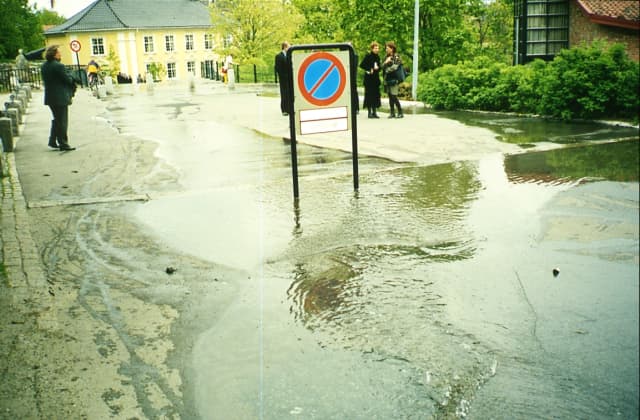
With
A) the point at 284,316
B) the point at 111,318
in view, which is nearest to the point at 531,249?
the point at 284,316

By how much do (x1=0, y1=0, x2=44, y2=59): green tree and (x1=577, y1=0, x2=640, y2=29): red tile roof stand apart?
48.2 m

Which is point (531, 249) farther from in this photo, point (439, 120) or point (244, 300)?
point (439, 120)

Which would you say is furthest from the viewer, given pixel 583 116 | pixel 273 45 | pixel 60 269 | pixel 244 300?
pixel 273 45

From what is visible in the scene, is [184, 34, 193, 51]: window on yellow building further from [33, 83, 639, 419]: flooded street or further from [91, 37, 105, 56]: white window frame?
[33, 83, 639, 419]: flooded street

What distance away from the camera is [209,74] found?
2650 inches

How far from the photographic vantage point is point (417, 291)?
5203 mm

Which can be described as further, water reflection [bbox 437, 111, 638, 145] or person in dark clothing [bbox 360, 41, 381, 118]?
person in dark clothing [bbox 360, 41, 381, 118]

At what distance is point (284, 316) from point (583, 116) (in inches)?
97.9

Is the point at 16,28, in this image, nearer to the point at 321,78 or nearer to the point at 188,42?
the point at 188,42

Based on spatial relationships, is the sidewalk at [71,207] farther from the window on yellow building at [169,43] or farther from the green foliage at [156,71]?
the window on yellow building at [169,43]

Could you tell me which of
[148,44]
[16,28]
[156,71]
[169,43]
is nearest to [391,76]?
[16,28]

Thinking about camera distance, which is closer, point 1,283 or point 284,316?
point 284,316

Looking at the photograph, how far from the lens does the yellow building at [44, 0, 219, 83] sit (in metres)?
79.4

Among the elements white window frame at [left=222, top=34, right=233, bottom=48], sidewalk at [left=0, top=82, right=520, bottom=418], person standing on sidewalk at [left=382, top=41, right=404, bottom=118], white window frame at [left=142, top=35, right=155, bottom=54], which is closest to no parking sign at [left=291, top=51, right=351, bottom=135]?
sidewalk at [left=0, top=82, right=520, bottom=418]
